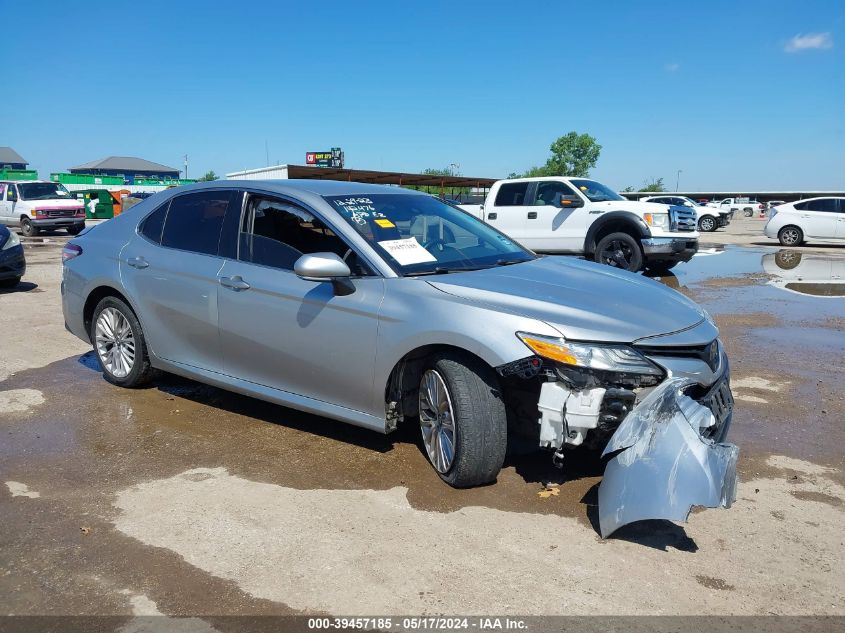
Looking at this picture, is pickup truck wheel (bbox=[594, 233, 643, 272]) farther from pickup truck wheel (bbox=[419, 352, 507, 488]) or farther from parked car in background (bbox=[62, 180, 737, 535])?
pickup truck wheel (bbox=[419, 352, 507, 488])

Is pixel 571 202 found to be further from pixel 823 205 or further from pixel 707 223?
pixel 707 223

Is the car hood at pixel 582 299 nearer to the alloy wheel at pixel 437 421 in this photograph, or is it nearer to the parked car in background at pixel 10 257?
the alloy wheel at pixel 437 421

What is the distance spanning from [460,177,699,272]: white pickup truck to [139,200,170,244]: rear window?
7359 mm

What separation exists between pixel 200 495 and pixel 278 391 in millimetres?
866

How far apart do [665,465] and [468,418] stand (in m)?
0.97

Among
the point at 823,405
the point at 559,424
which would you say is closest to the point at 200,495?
the point at 559,424

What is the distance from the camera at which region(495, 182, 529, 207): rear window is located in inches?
538

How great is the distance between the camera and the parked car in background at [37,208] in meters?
22.5

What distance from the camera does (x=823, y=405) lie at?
5.16 meters

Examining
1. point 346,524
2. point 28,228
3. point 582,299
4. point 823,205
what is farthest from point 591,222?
point 28,228

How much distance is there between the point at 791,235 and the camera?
21.9m

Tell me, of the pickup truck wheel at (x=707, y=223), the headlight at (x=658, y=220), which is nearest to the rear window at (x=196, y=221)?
the headlight at (x=658, y=220)

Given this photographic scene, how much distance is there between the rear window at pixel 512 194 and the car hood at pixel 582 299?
374 inches

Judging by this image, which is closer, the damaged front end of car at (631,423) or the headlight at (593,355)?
the damaged front end of car at (631,423)
